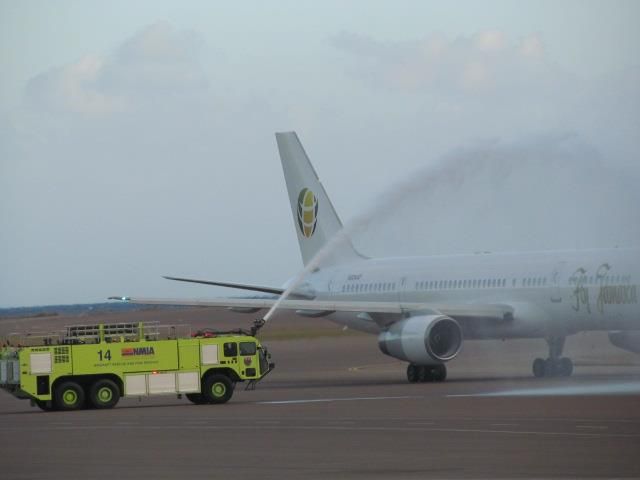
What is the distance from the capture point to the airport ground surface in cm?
2092

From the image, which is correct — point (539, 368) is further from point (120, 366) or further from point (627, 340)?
point (120, 366)

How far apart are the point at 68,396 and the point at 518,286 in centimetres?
1640

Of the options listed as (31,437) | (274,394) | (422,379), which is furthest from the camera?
(422,379)

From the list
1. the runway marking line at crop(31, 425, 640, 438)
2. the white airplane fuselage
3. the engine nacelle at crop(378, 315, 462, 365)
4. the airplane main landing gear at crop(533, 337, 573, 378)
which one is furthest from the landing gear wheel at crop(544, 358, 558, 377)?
the runway marking line at crop(31, 425, 640, 438)

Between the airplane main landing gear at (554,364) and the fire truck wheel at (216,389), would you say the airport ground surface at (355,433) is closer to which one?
the fire truck wheel at (216,389)

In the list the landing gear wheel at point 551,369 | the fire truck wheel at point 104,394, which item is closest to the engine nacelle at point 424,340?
the landing gear wheel at point 551,369

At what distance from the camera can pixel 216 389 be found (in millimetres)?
37719

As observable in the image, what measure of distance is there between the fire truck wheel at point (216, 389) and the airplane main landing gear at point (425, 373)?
9177mm

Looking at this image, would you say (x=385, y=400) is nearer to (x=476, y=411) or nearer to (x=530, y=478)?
(x=476, y=411)

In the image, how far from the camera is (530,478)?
19031 mm

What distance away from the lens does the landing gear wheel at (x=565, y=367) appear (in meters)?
45.5

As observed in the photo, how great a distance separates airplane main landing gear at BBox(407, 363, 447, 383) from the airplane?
0.10 feet

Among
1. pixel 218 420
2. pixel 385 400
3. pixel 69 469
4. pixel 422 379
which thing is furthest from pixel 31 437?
pixel 422 379

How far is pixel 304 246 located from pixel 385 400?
766 inches
